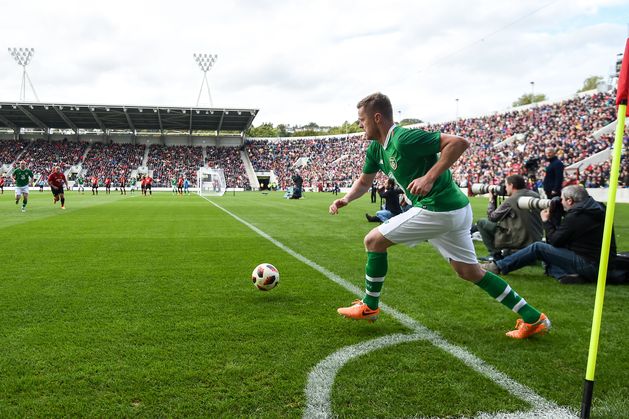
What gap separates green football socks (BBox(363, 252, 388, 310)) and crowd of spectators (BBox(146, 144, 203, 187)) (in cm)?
5863

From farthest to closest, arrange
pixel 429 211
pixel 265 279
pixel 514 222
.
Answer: pixel 514 222, pixel 265 279, pixel 429 211

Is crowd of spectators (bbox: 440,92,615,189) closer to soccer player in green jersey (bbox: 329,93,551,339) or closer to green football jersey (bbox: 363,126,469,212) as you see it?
soccer player in green jersey (bbox: 329,93,551,339)

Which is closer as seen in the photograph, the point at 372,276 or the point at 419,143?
the point at 419,143

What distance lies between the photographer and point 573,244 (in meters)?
5.92

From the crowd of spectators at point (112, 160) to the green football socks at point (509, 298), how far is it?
203 feet

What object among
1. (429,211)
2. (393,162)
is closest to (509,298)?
(429,211)

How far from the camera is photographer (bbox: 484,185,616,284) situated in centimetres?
566

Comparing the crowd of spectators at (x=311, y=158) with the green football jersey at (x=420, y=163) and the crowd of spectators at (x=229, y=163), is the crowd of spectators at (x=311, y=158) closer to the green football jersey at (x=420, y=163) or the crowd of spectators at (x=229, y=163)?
the crowd of spectators at (x=229, y=163)

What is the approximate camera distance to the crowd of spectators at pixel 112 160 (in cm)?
6100

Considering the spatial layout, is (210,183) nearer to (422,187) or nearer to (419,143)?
(419,143)

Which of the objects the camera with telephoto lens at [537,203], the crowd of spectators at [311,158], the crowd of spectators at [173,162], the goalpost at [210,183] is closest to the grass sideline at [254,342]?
the camera with telephoto lens at [537,203]

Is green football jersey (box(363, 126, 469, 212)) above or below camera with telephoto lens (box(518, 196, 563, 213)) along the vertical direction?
above

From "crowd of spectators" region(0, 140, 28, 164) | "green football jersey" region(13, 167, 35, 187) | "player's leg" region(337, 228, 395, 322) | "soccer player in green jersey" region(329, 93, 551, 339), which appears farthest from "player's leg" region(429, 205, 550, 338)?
"crowd of spectators" region(0, 140, 28, 164)

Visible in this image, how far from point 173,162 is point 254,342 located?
63.1 meters
